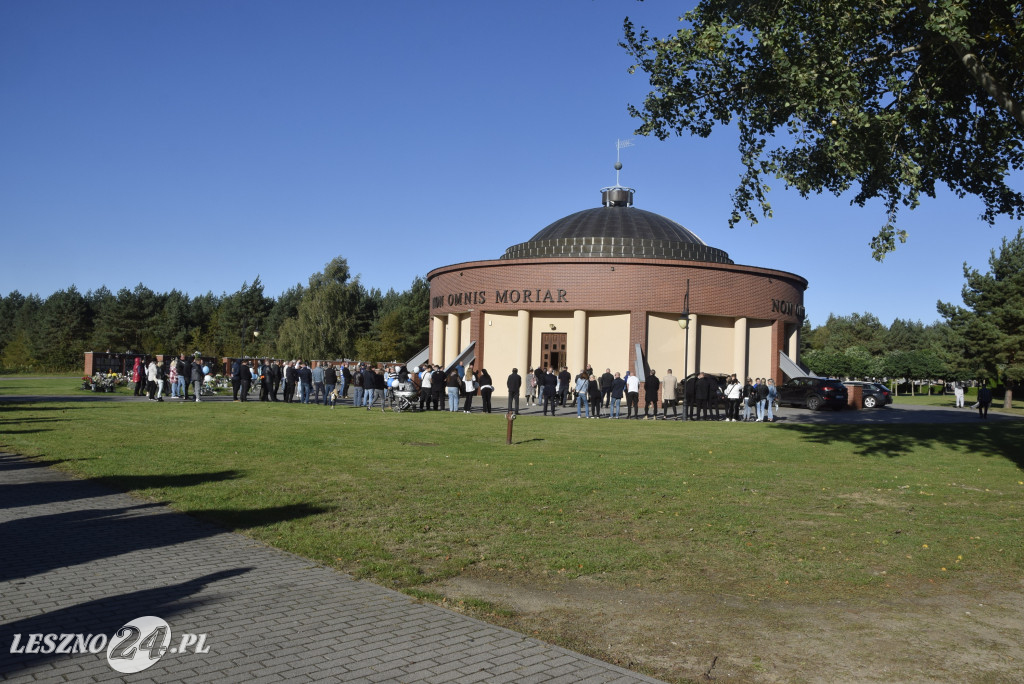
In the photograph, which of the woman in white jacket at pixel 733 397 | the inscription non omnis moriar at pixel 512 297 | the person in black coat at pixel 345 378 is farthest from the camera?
the inscription non omnis moriar at pixel 512 297

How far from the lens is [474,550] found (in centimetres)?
731

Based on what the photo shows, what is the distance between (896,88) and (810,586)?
985 centimetres

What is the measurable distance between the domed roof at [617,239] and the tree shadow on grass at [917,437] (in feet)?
64.3

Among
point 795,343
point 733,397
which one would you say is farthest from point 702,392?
point 795,343

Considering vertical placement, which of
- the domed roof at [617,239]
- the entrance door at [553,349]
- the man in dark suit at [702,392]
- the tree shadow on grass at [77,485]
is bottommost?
the tree shadow on grass at [77,485]

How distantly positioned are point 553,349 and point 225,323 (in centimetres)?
6094

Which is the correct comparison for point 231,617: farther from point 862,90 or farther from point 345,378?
point 345,378

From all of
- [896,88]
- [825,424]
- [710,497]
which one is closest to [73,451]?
[710,497]

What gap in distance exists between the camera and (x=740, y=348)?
39.4 m

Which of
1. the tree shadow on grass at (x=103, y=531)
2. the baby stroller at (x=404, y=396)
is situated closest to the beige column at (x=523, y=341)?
the baby stroller at (x=404, y=396)

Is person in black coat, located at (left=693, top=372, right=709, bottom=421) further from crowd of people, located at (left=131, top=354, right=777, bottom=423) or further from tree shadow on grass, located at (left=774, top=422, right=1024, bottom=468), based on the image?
tree shadow on grass, located at (left=774, top=422, right=1024, bottom=468)

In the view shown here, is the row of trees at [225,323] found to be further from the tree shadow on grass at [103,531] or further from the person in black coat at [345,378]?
the tree shadow on grass at [103,531]

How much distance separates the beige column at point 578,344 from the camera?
37562 mm

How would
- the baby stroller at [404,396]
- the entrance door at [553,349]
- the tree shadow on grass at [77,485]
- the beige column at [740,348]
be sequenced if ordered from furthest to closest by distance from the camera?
the beige column at [740,348]
the entrance door at [553,349]
the baby stroller at [404,396]
the tree shadow on grass at [77,485]
